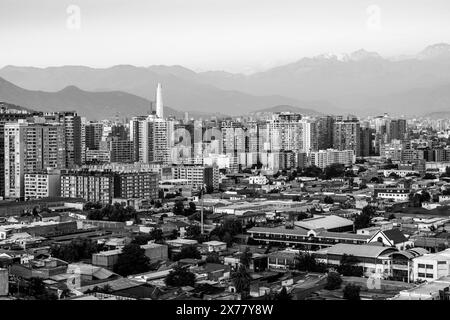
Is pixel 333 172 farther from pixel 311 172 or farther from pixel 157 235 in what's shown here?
pixel 157 235

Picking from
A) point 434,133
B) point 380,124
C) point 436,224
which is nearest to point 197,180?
point 436,224

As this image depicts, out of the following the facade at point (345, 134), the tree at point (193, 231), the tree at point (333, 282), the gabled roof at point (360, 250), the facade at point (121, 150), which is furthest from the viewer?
the facade at point (345, 134)

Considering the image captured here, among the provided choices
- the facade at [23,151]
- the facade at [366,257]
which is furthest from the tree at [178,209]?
the facade at [366,257]

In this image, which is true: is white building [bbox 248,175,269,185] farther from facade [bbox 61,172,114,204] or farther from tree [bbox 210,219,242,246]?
tree [bbox 210,219,242,246]

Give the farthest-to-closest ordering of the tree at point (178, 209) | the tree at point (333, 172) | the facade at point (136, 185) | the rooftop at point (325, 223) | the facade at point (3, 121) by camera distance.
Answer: the tree at point (333, 172)
the facade at point (3, 121)
the facade at point (136, 185)
the tree at point (178, 209)
the rooftop at point (325, 223)

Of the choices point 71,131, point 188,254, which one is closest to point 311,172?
point 71,131

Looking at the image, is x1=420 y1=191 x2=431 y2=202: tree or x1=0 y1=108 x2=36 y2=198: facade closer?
x1=420 y1=191 x2=431 y2=202: tree

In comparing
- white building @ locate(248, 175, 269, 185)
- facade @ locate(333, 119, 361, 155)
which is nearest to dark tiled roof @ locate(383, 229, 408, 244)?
white building @ locate(248, 175, 269, 185)

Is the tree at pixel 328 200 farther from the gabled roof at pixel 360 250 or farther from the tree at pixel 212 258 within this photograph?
the tree at pixel 212 258

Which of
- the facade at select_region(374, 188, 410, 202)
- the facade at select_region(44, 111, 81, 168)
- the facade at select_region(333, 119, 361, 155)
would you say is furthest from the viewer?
the facade at select_region(333, 119, 361, 155)
